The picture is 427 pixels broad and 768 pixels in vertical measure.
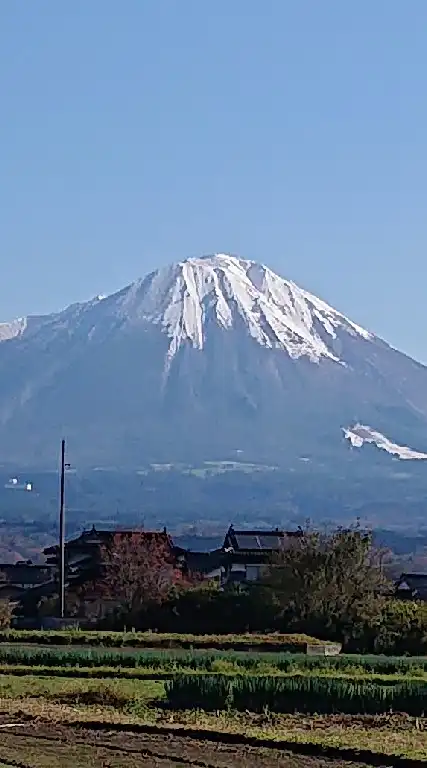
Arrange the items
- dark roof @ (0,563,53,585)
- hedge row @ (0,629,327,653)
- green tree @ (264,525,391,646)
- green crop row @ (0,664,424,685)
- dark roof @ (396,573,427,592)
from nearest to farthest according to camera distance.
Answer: green crop row @ (0,664,424,685) < hedge row @ (0,629,327,653) < green tree @ (264,525,391,646) < dark roof @ (396,573,427,592) < dark roof @ (0,563,53,585)

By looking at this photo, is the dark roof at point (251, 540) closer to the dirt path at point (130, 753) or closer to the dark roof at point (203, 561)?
the dark roof at point (203, 561)

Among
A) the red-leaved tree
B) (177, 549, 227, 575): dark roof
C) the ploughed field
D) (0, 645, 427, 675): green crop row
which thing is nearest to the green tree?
the red-leaved tree

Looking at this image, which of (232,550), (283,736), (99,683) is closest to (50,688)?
(99,683)

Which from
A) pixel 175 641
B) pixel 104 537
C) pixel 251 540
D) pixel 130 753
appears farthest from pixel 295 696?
pixel 251 540

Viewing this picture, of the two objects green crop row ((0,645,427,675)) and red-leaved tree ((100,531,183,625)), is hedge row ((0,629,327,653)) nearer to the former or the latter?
green crop row ((0,645,427,675))

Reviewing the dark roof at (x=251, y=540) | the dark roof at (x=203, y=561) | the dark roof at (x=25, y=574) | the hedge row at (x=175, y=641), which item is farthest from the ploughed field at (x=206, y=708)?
the dark roof at (x=25, y=574)
